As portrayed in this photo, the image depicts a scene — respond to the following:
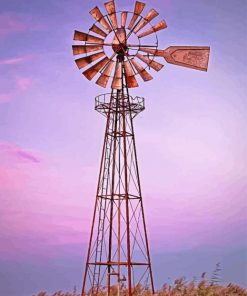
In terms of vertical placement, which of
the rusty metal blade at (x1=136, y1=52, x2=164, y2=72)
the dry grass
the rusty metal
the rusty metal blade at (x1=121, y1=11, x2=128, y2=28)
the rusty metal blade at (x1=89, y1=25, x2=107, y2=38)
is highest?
the rusty metal blade at (x1=121, y1=11, x2=128, y2=28)

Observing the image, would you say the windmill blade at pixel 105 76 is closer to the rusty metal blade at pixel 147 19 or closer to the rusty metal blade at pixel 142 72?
the rusty metal blade at pixel 142 72

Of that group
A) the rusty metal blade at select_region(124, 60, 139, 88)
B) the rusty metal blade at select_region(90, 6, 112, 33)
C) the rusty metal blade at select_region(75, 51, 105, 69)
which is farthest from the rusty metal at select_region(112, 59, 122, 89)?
the rusty metal blade at select_region(90, 6, 112, 33)

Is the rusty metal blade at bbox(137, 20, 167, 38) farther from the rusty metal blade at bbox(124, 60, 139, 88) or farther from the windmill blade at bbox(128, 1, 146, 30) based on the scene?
the rusty metal blade at bbox(124, 60, 139, 88)

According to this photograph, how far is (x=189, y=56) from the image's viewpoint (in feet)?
61.9

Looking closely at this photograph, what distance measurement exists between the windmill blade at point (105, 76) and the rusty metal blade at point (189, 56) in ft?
6.92

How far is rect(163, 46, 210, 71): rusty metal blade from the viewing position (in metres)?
18.6

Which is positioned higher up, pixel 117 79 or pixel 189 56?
pixel 189 56

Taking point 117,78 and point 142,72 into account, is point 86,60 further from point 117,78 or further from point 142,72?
point 142,72

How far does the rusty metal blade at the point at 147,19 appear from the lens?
62.9ft

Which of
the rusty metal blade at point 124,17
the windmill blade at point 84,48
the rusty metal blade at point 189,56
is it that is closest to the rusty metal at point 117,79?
the windmill blade at point 84,48

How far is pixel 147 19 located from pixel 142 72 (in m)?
1.98

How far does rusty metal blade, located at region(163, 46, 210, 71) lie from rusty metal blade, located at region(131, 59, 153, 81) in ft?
3.01

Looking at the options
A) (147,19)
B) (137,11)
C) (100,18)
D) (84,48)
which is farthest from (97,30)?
(147,19)

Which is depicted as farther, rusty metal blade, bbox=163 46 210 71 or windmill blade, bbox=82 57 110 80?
windmill blade, bbox=82 57 110 80
